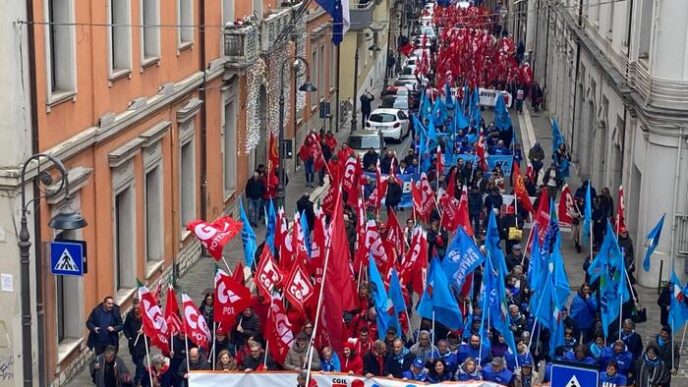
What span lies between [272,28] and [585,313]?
55.3ft

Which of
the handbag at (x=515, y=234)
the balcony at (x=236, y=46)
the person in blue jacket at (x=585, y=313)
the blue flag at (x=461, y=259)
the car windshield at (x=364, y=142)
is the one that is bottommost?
the car windshield at (x=364, y=142)

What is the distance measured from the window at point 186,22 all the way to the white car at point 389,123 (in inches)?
722

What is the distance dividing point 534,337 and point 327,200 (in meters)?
9.67

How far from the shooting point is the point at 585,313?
2094 cm

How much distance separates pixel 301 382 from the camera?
1739cm

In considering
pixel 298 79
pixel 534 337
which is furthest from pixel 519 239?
pixel 298 79

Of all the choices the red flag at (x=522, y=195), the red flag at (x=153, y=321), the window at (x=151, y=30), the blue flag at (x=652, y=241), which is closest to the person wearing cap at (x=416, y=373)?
the red flag at (x=153, y=321)

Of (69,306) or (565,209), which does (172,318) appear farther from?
(565,209)

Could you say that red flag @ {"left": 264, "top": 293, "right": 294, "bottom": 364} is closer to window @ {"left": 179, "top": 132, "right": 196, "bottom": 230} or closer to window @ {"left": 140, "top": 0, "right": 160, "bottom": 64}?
window @ {"left": 140, "top": 0, "right": 160, "bottom": 64}

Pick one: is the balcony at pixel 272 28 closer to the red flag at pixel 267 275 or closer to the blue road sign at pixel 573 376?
the red flag at pixel 267 275

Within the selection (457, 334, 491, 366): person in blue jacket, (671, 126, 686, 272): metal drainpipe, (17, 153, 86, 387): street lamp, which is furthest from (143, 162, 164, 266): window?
(671, 126, 686, 272): metal drainpipe

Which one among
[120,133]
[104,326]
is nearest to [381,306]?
[104,326]

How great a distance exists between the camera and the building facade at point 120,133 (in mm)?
18734

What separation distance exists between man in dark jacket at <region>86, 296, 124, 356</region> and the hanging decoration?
537 inches
